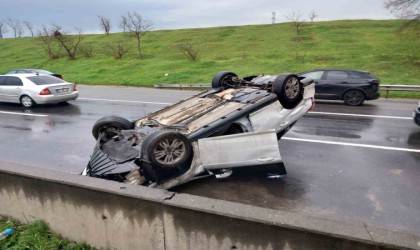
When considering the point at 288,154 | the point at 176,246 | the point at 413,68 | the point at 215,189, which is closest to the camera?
the point at 176,246

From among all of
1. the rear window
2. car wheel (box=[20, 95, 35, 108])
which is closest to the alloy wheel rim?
car wheel (box=[20, 95, 35, 108])

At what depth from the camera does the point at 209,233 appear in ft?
9.70

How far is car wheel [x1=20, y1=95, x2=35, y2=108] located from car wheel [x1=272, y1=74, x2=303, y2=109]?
1143 centimetres

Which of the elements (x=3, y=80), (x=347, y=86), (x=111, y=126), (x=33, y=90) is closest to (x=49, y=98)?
(x=33, y=90)

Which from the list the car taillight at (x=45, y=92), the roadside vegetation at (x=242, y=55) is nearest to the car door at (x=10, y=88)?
the car taillight at (x=45, y=92)

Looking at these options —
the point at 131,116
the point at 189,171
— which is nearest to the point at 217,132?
the point at 189,171

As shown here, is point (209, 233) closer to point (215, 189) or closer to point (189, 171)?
point (189, 171)

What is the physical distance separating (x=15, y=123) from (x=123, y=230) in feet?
31.4

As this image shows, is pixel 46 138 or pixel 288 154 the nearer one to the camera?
pixel 288 154

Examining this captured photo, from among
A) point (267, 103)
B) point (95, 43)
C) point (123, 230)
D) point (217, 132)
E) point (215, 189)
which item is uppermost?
point (95, 43)

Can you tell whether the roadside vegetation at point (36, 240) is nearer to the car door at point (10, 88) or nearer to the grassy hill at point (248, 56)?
the car door at point (10, 88)

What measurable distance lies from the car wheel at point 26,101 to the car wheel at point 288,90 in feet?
37.5

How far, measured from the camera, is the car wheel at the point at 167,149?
14.8ft

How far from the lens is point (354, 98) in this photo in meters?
13.1
